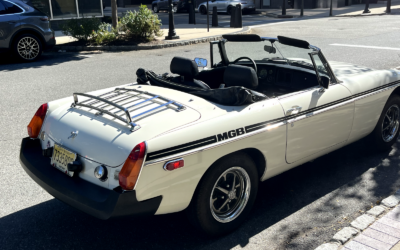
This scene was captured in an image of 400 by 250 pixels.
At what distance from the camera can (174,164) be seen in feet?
10.0

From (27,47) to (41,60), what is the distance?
566 mm

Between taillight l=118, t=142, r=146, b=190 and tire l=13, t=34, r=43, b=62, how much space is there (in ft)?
32.2

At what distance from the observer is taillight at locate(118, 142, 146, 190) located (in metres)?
2.94

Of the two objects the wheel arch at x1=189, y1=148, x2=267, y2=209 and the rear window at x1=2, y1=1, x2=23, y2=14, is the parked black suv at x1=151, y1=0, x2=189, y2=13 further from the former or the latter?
the wheel arch at x1=189, y1=148, x2=267, y2=209

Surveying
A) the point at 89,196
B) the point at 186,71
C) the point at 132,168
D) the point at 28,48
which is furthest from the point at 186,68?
the point at 28,48

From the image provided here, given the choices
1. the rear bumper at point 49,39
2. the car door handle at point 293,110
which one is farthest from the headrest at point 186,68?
the rear bumper at point 49,39

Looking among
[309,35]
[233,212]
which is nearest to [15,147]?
[233,212]

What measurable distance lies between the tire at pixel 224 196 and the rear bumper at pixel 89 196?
0.41 meters

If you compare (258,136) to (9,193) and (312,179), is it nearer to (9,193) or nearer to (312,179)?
(312,179)

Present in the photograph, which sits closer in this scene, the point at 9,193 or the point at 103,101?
the point at 103,101

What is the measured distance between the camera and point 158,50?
13992 millimetres

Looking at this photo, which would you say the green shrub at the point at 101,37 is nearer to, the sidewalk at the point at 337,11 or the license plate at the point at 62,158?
the license plate at the point at 62,158

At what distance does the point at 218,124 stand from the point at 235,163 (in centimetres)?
35

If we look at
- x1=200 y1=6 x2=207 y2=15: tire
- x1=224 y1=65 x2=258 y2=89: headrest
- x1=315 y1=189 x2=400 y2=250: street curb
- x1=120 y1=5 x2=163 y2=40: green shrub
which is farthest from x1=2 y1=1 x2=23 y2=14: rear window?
x1=200 y1=6 x2=207 y2=15: tire
